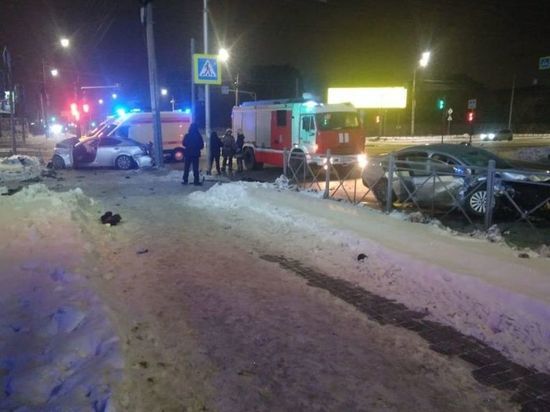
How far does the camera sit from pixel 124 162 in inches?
853

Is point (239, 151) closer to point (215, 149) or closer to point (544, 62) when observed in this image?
point (215, 149)

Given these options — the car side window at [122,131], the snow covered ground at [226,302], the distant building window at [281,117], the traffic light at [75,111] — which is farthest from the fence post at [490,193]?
the traffic light at [75,111]

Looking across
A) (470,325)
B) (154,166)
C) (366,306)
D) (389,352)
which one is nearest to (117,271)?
(366,306)

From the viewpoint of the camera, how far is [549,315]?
5086mm

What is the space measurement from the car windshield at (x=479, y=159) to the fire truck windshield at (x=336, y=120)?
305 inches

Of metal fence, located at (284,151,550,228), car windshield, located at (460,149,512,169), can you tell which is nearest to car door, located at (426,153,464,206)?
metal fence, located at (284,151,550,228)

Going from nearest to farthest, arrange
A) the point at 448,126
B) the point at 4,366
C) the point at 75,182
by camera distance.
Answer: the point at 4,366
the point at 75,182
the point at 448,126

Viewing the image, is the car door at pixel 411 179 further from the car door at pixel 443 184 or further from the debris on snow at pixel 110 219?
the debris on snow at pixel 110 219

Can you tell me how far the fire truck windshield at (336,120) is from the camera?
740 inches

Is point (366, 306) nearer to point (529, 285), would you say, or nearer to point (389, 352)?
point (389, 352)

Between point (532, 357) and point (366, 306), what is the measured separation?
5.85 feet

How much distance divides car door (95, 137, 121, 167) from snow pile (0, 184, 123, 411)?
44.3ft

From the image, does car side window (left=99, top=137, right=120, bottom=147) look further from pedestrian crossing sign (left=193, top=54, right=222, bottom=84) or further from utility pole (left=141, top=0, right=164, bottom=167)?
pedestrian crossing sign (left=193, top=54, right=222, bottom=84)

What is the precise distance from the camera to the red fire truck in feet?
61.7
